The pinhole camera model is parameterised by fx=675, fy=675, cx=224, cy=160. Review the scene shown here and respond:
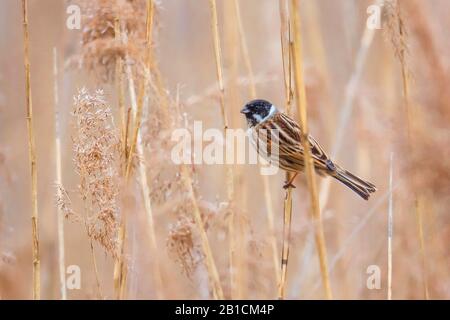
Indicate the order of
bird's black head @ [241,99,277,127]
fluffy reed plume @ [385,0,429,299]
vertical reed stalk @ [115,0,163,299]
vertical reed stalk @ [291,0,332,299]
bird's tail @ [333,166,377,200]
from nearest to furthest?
vertical reed stalk @ [291,0,332,299] < vertical reed stalk @ [115,0,163,299] < fluffy reed plume @ [385,0,429,299] < bird's tail @ [333,166,377,200] < bird's black head @ [241,99,277,127]

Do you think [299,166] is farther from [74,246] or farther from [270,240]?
[74,246]

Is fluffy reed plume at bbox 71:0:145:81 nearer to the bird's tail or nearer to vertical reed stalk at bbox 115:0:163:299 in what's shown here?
vertical reed stalk at bbox 115:0:163:299

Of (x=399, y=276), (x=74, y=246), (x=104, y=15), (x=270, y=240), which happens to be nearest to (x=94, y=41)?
(x=104, y=15)

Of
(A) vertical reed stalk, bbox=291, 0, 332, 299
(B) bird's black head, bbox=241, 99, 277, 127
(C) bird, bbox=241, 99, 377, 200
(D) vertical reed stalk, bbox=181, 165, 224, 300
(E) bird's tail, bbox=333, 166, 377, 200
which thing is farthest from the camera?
(B) bird's black head, bbox=241, 99, 277, 127

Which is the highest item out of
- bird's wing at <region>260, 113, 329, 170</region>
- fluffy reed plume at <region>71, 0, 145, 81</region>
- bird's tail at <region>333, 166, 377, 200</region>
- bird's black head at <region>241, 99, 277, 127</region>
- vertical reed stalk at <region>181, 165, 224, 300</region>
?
fluffy reed plume at <region>71, 0, 145, 81</region>

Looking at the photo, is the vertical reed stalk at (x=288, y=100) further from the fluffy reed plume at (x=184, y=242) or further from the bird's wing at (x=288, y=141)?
the bird's wing at (x=288, y=141)

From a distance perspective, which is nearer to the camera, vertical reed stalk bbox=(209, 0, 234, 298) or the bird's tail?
vertical reed stalk bbox=(209, 0, 234, 298)

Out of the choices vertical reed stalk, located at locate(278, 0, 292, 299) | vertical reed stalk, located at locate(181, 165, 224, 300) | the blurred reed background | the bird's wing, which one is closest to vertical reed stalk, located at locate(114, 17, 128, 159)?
the blurred reed background
